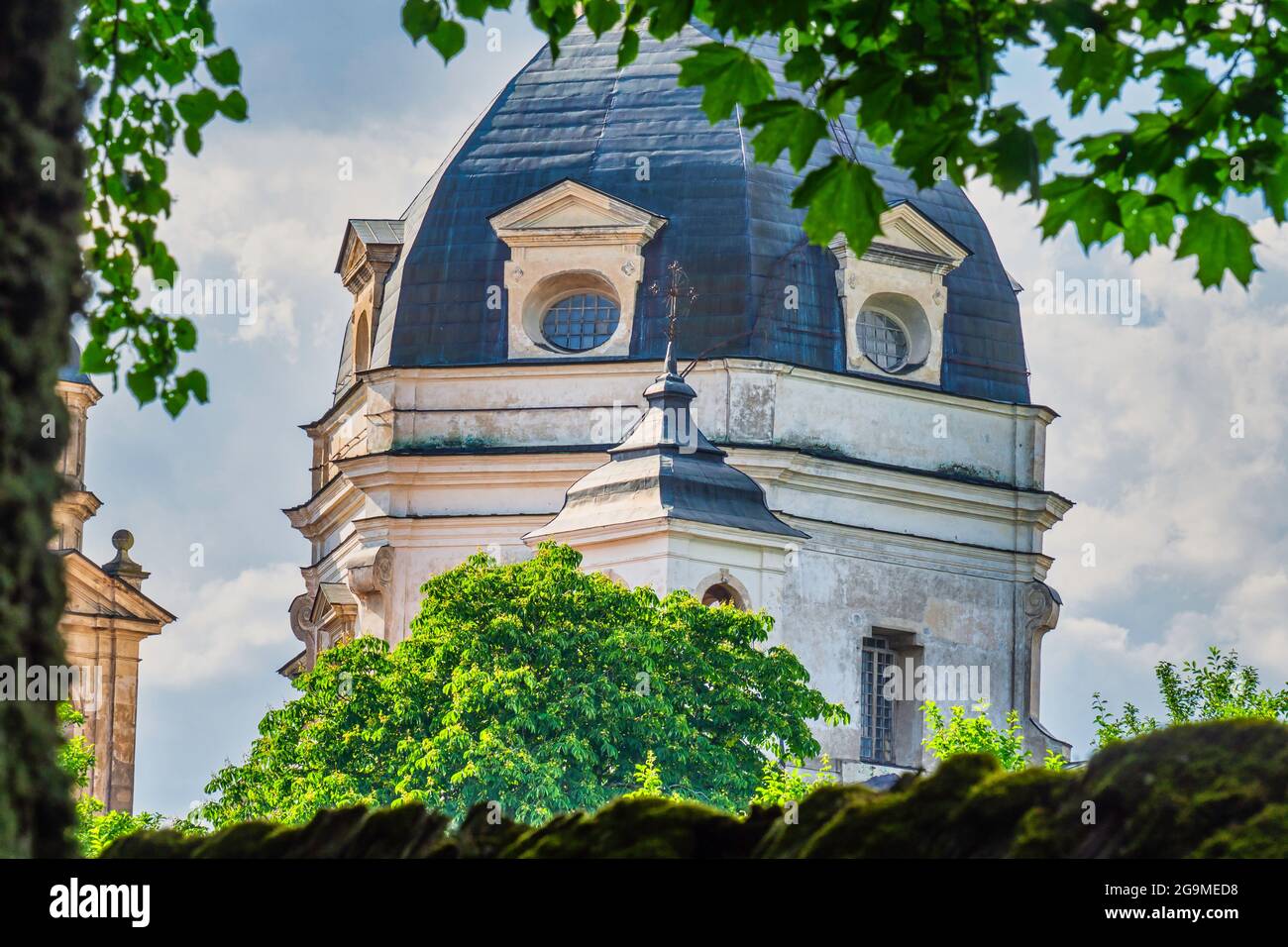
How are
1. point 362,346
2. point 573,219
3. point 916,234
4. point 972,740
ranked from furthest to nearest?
point 362,346, point 916,234, point 573,219, point 972,740

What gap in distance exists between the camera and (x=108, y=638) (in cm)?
5575

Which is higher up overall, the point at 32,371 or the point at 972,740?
the point at 972,740

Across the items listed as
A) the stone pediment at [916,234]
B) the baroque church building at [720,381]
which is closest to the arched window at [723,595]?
the baroque church building at [720,381]

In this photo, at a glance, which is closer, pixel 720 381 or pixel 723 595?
pixel 723 595

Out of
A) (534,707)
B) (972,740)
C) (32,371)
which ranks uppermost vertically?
(534,707)

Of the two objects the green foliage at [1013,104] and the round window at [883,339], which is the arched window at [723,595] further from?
the green foliage at [1013,104]

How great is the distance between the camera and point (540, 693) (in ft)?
123

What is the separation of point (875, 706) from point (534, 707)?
535 inches

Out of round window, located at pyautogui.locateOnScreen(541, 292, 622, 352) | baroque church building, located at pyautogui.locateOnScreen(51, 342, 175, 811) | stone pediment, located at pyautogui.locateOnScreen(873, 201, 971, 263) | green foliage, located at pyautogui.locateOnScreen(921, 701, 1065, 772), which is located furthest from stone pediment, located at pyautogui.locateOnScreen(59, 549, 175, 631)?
green foliage, located at pyautogui.locateOnScreen(921, 701, 1065, 772)

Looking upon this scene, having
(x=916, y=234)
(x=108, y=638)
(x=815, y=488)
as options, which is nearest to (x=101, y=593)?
(x=108, y=638)

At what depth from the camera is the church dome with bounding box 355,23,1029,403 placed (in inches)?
1983

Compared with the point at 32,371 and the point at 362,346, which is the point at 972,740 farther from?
the point at 32,371
